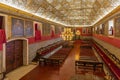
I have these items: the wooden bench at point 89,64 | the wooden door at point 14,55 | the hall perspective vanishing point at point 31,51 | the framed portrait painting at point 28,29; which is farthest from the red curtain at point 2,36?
the wooden bench at point 89,64

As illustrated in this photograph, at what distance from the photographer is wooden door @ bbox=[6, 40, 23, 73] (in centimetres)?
930

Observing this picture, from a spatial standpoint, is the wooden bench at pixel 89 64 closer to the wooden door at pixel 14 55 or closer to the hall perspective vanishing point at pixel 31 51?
the hall perspective vanishing point at pixel 31 51

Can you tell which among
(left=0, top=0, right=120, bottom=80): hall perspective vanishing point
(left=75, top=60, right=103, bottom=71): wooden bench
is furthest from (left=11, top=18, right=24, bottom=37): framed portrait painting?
(left=75, top=60, right=103, bottom=71): wooden bench

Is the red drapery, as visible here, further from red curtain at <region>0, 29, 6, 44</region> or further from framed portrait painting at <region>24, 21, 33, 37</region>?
framed portrait painting at <region>24, 21, 33, 37</region>

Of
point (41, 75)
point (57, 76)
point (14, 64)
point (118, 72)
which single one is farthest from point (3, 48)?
point (118, 72)

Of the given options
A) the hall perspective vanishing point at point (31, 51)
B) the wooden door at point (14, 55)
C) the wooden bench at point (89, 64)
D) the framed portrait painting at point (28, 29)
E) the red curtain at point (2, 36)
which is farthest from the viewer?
the framed portrait painting at point (28, 29)

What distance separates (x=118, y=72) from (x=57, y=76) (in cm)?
373

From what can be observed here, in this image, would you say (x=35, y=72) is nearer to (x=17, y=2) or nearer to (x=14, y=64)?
(x=14, y=64)

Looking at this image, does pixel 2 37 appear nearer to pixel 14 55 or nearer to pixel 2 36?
pixel 2 36

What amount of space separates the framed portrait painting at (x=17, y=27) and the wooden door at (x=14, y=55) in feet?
2.38

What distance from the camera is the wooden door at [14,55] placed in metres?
9.30

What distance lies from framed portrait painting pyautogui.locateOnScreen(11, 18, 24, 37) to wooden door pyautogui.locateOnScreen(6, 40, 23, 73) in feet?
2.38

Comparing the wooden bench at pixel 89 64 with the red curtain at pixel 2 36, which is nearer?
the red curtain at pixel 2 36

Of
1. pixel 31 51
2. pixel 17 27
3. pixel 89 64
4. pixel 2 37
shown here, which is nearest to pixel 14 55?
pixel 17 27
